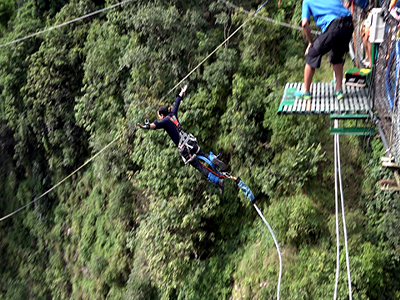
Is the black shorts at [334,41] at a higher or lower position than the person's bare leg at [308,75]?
higher

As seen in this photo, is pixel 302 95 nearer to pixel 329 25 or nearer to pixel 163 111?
pixel 329 25

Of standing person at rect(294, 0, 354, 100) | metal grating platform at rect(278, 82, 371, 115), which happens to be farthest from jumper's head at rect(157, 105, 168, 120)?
standing person at rect(294, 0, 354, 100)

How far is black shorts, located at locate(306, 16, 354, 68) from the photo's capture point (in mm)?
3834

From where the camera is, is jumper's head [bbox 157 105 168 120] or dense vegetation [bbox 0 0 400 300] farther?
dense vegetation [bbox 0 0 400 300]

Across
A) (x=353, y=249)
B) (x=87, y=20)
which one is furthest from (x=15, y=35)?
(x=353, y=249)

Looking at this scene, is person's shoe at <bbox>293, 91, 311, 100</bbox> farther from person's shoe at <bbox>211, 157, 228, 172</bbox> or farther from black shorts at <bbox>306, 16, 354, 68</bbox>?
person's shoe at <bbox>211, 157, 228, 172</bbox>

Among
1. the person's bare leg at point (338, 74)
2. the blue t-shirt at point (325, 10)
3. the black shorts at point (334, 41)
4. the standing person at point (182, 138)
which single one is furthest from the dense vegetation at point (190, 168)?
the blue t-shirt at point (325, 10)

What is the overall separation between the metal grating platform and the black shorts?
0.50m

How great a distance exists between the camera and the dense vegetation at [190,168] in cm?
534

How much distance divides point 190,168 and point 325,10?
3.78m

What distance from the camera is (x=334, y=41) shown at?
154 inches

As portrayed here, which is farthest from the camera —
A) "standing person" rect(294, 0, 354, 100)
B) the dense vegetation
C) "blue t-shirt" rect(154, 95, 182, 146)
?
the dense vegetation

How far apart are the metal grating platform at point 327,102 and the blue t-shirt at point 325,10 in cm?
96

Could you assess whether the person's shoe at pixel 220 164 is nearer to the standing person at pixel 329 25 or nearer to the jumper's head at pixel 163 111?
the jumper's head at pixel 163 111
